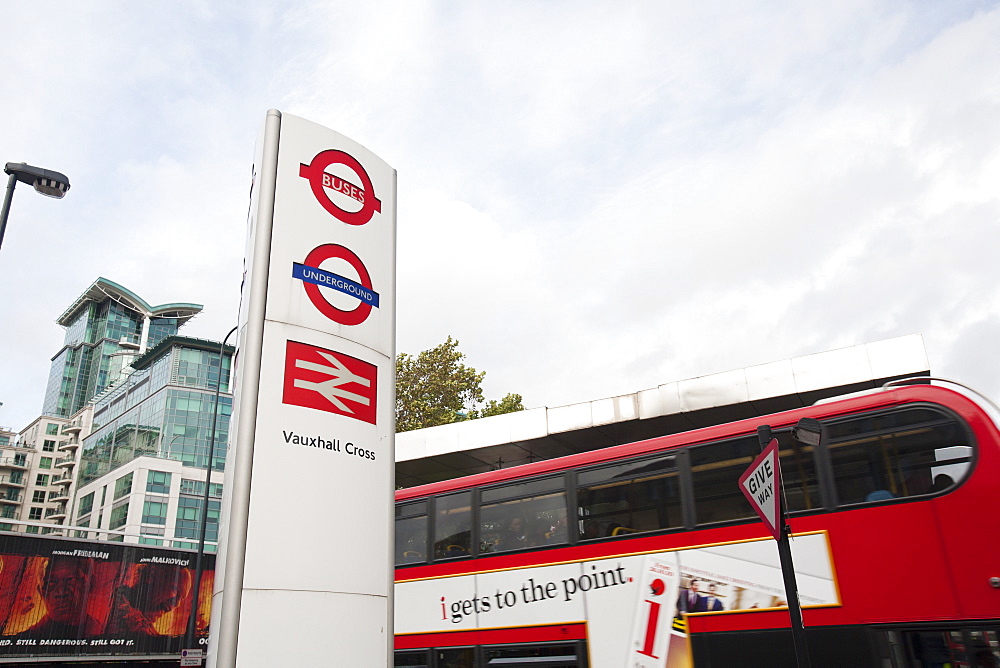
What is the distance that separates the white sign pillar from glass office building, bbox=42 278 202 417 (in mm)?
131359

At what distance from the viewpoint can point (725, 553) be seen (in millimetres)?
8375

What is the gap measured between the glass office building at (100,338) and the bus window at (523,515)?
12865cm

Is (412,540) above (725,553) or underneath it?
above

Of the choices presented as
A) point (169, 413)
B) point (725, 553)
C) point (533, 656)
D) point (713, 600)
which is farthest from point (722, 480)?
point (169, 413)

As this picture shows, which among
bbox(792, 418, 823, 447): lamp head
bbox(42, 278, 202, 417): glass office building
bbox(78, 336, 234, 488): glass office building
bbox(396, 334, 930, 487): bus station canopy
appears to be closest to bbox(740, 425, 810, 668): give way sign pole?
bbox(792, 418, 823, 447): lamp head

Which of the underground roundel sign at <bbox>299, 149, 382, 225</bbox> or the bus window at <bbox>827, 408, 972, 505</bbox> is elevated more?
the underground roundel sign at <bbox>299, 149, 382, 225</bbox>

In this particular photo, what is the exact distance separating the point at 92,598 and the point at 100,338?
123m

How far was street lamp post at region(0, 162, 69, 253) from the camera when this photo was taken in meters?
11.5

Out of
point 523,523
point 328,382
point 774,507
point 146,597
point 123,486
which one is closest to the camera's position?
point 774,507

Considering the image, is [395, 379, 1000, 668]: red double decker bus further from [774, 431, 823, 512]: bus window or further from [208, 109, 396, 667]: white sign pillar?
[208, 109, 396, 667]: white sign pillar

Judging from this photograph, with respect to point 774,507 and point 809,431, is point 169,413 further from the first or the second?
point 774,507

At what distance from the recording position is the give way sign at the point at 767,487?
5.88 metres

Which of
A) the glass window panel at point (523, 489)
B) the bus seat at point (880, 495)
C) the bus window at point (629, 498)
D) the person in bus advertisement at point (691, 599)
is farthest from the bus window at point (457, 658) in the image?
the bus seat at point (880, 495)

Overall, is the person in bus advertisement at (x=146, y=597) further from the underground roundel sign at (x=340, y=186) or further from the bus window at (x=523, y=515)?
the underground roundel sign at (x=340, y=186)
